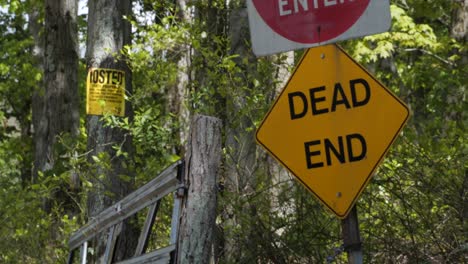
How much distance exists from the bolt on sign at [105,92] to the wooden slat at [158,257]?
3.82 metres

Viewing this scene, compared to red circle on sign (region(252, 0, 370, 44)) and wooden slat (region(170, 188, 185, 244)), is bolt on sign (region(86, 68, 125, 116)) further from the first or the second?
red circle on sign (region(252, 0, 370, 44))

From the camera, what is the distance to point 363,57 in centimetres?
2236

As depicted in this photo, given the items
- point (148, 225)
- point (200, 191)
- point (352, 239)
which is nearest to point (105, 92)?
point (148, 225)

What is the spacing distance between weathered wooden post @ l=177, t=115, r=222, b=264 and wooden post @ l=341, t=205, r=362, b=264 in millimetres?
1285

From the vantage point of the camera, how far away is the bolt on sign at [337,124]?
20.3 feet

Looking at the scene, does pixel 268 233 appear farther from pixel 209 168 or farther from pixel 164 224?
pixel 164 224

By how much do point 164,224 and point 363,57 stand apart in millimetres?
13098

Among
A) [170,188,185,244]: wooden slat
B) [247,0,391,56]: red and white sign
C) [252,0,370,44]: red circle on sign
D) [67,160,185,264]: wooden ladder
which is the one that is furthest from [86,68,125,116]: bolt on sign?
[252,0,370,44]: red circle on sign

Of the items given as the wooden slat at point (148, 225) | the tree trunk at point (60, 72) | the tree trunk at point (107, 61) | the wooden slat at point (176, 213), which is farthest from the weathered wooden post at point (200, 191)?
the tree trunk at point (60, 72)

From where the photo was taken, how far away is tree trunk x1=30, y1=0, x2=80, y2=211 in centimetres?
1781

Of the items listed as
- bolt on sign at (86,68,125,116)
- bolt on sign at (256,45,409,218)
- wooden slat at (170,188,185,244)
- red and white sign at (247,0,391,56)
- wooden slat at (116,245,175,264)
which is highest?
red and white sign at (247,0,391,56)

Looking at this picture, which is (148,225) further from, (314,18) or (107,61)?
(107,61)

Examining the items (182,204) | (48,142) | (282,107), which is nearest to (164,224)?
(182,204)

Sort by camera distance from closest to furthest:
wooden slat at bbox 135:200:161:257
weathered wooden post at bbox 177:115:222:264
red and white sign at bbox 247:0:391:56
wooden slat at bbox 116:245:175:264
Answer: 1. red and white sign at bbox 247:0:391:56
2. weathered wooden post at bbox 177:115:222:264
3. wooden slat at bbox 116:245:175:264
4. wooden slat at bbox 135:200:161:257
